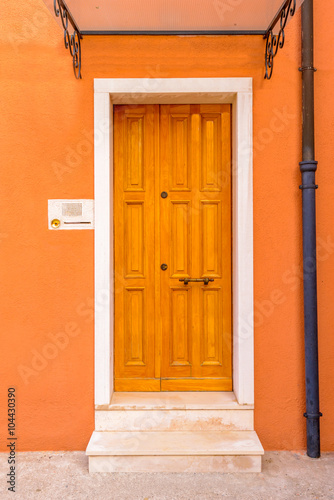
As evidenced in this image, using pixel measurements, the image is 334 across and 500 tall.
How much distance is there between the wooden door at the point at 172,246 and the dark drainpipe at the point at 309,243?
2.20ft

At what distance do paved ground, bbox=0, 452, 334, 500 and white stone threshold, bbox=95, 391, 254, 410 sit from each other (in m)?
0.49

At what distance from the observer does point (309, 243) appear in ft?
10.8

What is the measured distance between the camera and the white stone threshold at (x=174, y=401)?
330 centimetres

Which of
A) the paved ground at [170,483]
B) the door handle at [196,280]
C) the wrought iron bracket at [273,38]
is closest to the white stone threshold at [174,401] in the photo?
the paved ground at [170,483]

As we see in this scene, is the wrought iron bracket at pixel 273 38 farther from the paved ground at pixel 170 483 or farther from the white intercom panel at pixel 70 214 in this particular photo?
the paved ground at pixel 170 483

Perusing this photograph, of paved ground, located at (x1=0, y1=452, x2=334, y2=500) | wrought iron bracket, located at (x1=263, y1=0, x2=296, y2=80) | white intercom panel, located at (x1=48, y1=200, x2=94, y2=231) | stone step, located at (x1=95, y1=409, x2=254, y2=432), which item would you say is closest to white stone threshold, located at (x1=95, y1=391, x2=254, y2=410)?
stone step, located at (x1=95, y1=409, x2=254, y2=432)

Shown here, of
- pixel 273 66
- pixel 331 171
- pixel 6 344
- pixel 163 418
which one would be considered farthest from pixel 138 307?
pixel 273 66

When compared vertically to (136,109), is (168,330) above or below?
below

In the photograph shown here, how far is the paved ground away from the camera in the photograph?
2805 millimetres

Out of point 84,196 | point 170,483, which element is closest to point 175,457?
point 170,483

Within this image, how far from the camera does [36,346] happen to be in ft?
11.1

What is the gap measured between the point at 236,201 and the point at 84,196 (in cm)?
133

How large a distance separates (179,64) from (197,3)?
0.51 m

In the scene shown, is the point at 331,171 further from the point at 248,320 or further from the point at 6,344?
the point at 6,344
